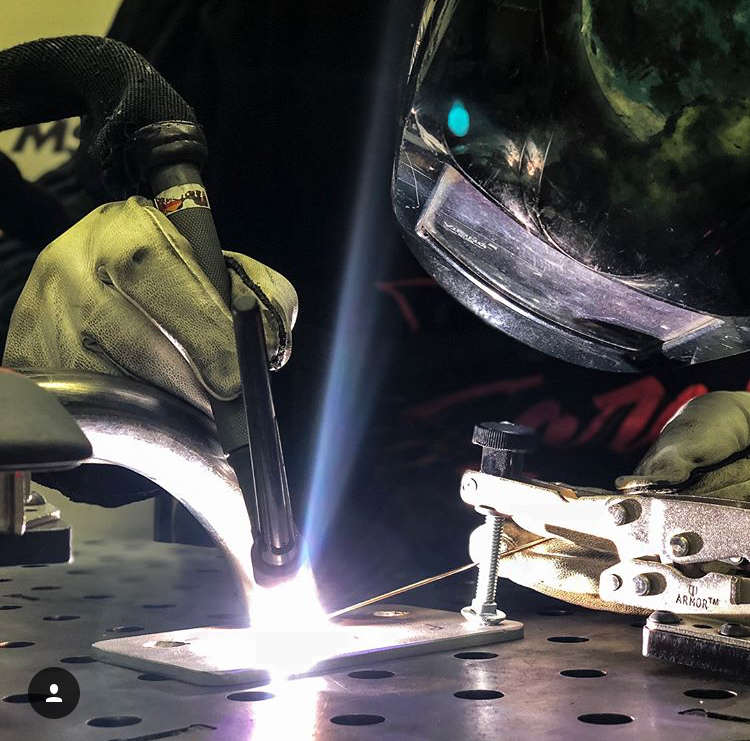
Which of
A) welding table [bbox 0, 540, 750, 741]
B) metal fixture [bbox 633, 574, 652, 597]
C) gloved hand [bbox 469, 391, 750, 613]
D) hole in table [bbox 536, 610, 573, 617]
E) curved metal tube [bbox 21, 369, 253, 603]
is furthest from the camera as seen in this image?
hole in table [bbox 536, 610, 573, 617]

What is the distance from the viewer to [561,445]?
1.38m

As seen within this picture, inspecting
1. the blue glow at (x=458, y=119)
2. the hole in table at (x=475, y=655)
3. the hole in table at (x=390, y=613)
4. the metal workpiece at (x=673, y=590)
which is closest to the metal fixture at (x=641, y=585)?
the metal workpiece at (x=673, y=590)

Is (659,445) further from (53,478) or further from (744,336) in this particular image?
(53,478)

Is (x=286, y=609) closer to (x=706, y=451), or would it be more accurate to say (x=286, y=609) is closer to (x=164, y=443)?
(x=164, y=443)

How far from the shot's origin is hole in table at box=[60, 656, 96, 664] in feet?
2.42

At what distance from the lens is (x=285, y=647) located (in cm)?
77

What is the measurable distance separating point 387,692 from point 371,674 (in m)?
0.06

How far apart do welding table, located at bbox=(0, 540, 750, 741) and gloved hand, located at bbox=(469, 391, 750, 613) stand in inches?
1.8

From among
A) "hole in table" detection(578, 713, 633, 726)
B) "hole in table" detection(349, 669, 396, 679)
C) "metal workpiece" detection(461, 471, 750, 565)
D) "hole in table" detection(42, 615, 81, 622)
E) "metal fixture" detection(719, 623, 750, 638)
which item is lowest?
"hole in table" detection(578, 713, 633, 726)

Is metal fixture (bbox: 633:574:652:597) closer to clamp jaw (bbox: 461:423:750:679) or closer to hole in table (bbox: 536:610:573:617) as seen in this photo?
clamp jaw (bbox: 461:423:750:679)

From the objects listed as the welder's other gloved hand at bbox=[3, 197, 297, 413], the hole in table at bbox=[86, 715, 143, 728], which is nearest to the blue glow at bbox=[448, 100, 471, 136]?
the welder's other gloved hand at bbox=[3, 197, 297, 413]

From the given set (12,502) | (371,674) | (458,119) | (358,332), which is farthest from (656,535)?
(358,332)

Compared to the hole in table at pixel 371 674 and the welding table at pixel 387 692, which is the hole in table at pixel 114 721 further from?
the hole in table at pixel 371 674

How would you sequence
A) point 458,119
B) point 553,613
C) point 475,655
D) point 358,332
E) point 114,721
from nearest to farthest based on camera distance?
point 114,721 < point 458,119 < point 475,655 < point 553,613 < point 358,332
